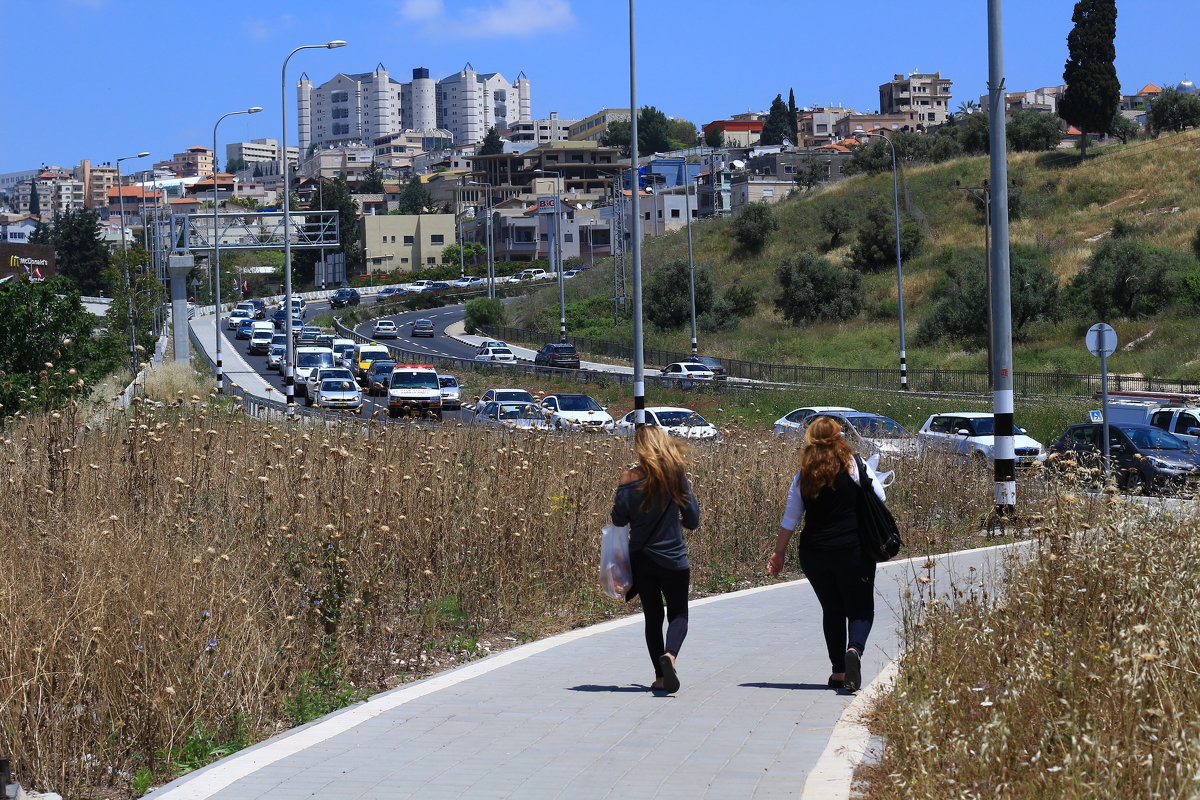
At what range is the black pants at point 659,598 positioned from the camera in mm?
8492

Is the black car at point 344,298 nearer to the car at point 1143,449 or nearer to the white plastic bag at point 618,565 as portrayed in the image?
the car at point 1143,449

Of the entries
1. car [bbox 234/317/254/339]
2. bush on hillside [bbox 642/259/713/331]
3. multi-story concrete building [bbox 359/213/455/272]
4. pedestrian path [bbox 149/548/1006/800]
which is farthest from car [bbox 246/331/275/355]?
multi-story concrete building [bbox 359/213/455/272]

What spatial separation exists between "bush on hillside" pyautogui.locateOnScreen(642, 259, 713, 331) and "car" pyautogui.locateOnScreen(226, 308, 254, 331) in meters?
30.5

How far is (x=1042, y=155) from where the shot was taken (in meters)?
98.7

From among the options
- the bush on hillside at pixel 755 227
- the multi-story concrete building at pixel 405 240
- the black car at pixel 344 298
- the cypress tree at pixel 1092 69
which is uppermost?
the cypress tree at pixel 1092 69

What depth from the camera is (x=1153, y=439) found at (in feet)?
90.7

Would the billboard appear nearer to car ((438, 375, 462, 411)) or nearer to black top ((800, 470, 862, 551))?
car ((438, 375, 462, 411))

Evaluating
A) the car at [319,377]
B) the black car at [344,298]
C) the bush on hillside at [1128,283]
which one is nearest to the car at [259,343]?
the car at [319,377]

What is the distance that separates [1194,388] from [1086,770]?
4181 cm

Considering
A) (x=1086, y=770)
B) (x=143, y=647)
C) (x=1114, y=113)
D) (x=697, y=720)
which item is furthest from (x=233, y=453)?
(x=1114, y=113)

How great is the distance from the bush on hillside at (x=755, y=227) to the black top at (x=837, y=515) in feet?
293

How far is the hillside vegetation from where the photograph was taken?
6056cm

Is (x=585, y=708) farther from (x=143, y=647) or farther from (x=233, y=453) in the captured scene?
(x=233, y=453)

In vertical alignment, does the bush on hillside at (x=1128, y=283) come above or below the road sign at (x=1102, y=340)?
above
